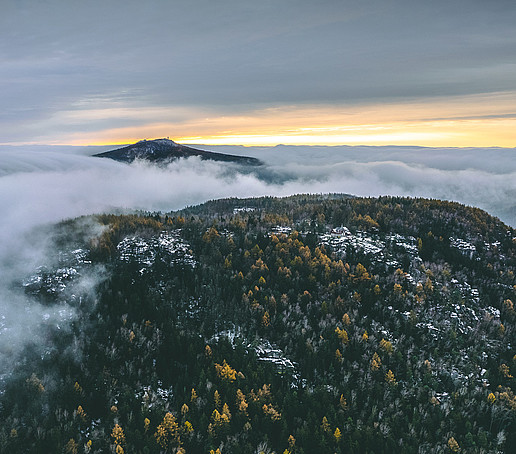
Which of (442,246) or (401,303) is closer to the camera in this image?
(401,303)

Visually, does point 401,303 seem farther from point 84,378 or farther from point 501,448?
point 84,378

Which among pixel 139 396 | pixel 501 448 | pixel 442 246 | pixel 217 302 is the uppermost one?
pixel 442 246

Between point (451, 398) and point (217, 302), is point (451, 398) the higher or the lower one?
the lower one

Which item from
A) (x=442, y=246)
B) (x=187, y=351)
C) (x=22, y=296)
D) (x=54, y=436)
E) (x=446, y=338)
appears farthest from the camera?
(x=442, y=246)

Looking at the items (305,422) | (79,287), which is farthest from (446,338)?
(79,287)

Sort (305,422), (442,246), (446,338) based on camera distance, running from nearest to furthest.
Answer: (305,422) → (446,338) → (442,246)

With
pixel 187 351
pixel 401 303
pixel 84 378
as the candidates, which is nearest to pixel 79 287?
pixel 84 378

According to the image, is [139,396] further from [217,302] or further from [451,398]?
[451,398]
